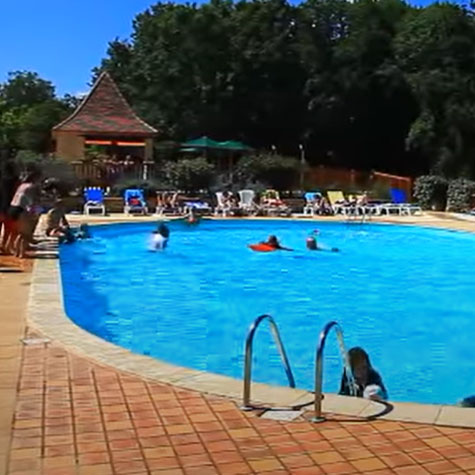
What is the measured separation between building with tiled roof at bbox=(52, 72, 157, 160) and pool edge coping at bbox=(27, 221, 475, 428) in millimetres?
23456

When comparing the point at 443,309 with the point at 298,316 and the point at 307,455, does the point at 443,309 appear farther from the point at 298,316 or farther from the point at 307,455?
the point at 307,455

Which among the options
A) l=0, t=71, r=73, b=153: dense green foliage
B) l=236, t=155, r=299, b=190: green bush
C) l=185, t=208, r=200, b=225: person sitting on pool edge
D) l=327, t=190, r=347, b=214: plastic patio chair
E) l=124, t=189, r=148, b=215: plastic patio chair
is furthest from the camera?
l=0, t=71, r=73, b=153: dense green foliage

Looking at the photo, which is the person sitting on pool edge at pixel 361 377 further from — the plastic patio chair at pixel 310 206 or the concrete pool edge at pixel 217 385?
the plastic patio chair at pixel 310 206

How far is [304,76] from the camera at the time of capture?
3397 centimetres

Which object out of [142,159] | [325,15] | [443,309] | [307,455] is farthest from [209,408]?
[325,15]

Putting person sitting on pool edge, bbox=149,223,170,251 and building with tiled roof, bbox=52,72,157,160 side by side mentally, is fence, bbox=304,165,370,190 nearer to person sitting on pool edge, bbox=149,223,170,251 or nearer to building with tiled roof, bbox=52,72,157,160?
building with tiled roof, bbox=52,72,157,160

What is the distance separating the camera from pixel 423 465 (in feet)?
11.2

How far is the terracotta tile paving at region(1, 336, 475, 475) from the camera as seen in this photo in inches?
132

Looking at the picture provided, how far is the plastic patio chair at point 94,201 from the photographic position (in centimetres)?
2125

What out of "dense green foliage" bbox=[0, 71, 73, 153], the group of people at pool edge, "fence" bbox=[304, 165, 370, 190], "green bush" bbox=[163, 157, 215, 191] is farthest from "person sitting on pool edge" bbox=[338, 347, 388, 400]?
"dense green foliage" bbox=[0, 71, 73, 153]

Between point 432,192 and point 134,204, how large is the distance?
11.4 meters

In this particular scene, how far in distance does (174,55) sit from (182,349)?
2893 centimetres

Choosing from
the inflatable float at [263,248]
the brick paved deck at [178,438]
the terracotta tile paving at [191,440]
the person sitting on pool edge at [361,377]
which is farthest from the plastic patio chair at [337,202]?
the terracotta tile paving at [191,440]

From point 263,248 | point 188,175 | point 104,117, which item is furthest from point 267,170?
point 263,248
